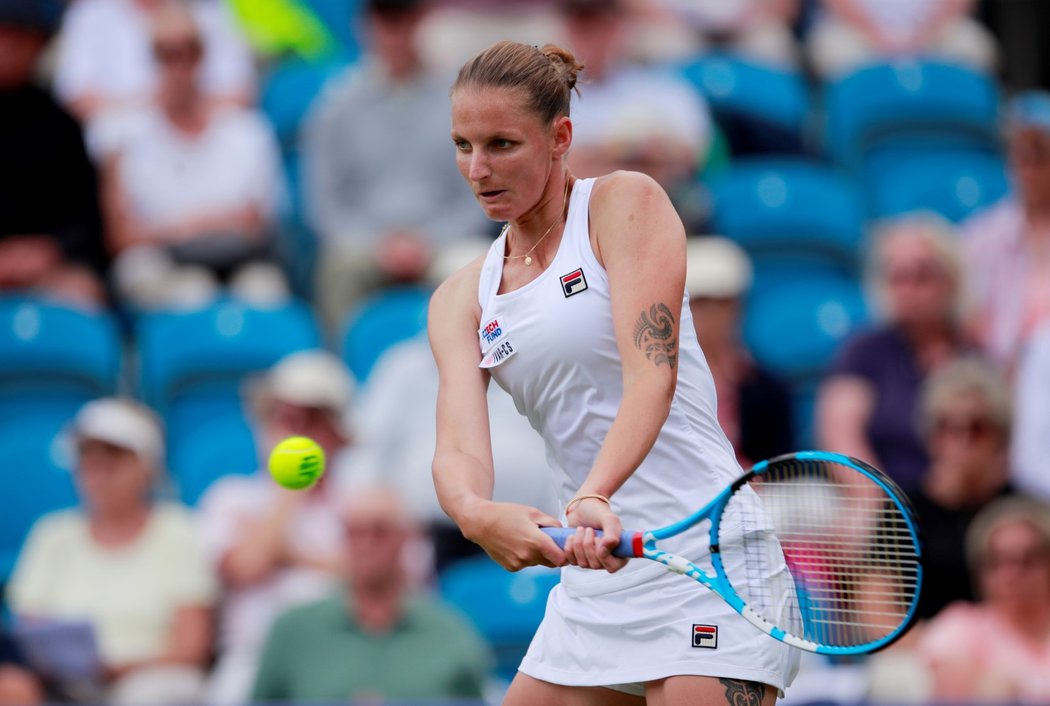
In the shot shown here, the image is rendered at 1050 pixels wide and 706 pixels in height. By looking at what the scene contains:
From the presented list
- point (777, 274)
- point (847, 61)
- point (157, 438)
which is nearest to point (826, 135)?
point (847, 61)

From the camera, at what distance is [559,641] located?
3537 mm

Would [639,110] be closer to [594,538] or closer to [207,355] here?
[207,355]

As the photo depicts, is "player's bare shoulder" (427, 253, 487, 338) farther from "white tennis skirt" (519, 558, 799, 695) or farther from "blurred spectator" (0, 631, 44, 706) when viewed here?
"blurred spectator" (0, 631, 44, 706)

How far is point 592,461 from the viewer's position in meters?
3.50

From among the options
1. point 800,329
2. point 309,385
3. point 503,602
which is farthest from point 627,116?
point 503,602

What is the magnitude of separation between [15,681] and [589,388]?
3.26 metres

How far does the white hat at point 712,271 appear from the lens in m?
6.34

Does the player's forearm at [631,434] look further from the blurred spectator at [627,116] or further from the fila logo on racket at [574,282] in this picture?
the blurred spectator at [627,116]

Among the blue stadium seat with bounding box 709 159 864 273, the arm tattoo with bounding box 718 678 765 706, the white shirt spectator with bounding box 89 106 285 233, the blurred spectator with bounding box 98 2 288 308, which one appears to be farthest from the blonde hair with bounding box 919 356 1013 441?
the white shirt spectator with bounding box 89 106 285 233

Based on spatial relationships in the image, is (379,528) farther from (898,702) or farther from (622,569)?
(622,569)

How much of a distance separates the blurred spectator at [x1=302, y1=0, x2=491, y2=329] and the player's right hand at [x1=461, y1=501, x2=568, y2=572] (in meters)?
4.51

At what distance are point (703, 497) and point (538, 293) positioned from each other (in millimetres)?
541

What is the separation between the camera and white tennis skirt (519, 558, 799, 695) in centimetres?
334

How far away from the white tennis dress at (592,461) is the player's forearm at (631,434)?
0.17 meters
